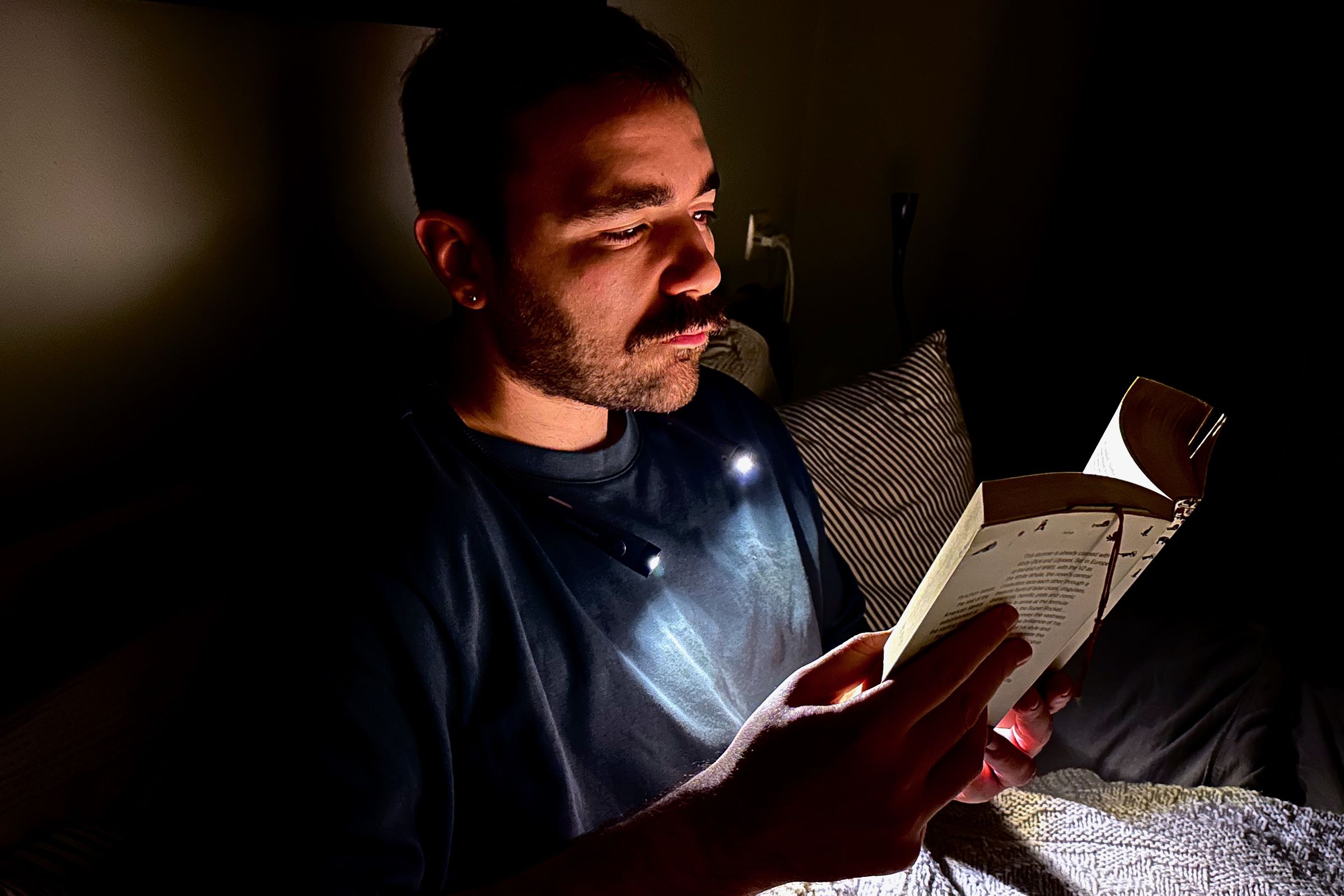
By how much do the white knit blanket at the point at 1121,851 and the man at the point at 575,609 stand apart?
0.10 m

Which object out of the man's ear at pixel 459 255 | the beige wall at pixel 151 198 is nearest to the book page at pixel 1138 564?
the man's ear at pixel 459 255

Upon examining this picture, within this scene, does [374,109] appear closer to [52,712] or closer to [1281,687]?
[52,712]

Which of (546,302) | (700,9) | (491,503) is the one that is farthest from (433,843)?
(700,9)

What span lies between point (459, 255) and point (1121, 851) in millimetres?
1019

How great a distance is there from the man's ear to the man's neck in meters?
0.05

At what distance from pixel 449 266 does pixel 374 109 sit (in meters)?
0.33

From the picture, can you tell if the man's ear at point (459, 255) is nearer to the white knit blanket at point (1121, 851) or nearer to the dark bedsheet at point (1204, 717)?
the white knit blanket at point (1121, 851)

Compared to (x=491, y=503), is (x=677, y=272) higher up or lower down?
higher up

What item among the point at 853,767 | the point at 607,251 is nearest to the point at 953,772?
the point at 853,767

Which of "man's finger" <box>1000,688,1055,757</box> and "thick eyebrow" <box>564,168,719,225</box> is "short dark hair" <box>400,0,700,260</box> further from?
"man's finger" <box>1000,688,1055,757</box>

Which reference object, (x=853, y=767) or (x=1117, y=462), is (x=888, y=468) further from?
(x=853, y=767)

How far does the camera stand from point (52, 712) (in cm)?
60

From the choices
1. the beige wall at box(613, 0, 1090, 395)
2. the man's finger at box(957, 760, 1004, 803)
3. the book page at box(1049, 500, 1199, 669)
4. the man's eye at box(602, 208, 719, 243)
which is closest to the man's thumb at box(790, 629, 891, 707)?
the book page at box(1049, 500, 1199, 669)

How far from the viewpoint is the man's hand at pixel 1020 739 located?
0.81 m
